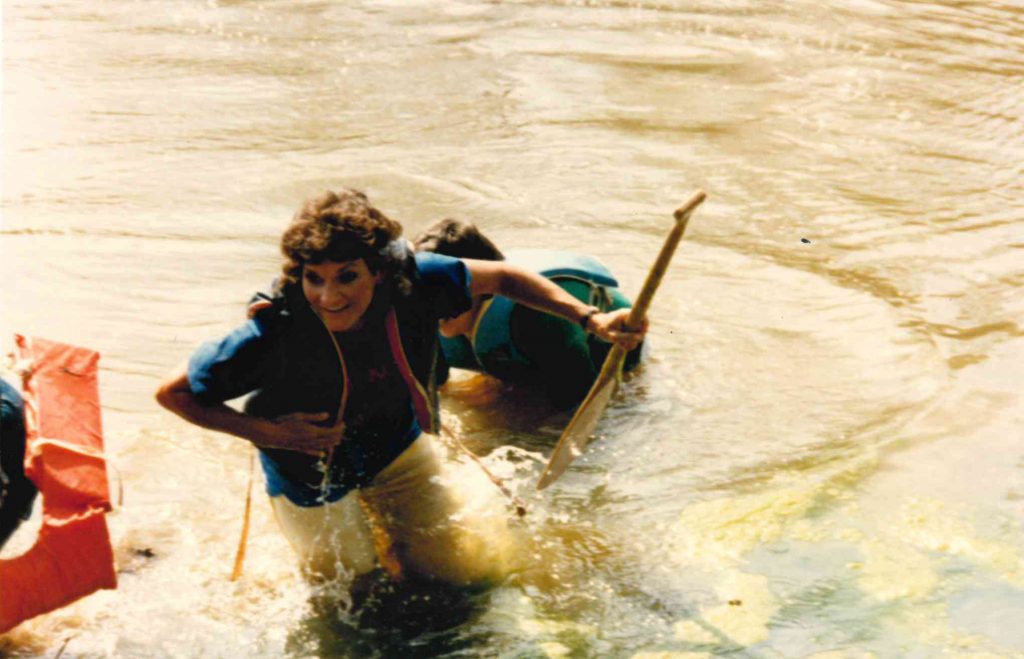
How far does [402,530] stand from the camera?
408 centimetres

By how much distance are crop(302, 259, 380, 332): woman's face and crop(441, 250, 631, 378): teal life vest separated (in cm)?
114

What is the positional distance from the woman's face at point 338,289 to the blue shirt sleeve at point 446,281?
0.49 feet

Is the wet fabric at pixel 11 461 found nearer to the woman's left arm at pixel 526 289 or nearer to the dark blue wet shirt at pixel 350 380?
the dark blue wet shirt at pixel 350 380

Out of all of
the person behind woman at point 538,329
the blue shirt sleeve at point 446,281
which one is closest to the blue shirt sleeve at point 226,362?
the blue shirt sleeve at point 446,281

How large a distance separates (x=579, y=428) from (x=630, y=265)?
261 centimetres

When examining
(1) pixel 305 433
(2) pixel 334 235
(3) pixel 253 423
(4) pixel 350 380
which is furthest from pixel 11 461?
(2) pixel 334 235

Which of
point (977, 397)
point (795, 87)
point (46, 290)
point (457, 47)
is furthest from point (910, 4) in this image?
point (46, 290)

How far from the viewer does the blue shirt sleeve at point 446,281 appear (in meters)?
3.65

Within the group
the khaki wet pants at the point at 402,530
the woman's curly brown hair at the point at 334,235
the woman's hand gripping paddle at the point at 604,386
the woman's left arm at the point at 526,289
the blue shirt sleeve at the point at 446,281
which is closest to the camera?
the woman's hand gripping paddle at the point at 604,386

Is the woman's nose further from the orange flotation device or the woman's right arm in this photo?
the orange flotation device

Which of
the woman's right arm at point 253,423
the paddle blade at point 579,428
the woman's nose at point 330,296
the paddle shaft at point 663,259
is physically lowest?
the paddle blade at point 579,428

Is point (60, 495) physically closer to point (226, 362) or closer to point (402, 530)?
point (226, 362)

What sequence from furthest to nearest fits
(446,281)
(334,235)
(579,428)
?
1. (579,428)
2. (446,281)
3. (334,235)

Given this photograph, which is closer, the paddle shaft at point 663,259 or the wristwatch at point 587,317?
the paddle shaft at point 663,259
